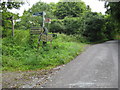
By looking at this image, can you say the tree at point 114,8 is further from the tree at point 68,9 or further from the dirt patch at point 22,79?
the tree at point 68,9

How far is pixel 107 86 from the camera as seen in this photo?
196 inches

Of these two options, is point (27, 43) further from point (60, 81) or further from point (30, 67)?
point (60, 81)

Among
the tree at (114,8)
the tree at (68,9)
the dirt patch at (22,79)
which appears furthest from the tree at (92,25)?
the dirt patch at (22,79)

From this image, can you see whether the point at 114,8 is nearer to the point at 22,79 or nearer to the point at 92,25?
the point at 92,25

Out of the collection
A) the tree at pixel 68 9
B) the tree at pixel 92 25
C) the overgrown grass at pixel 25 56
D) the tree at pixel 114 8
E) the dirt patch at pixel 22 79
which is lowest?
the dirt patch at pixel 22 79

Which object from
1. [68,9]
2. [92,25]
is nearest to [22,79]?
[92,25]

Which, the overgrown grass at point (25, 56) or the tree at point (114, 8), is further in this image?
the tree at point (114, 8)

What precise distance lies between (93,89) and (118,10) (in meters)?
16.1

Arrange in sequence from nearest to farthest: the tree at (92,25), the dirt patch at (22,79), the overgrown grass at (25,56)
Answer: the dirt patch at (22,79) → the overgrown grass at (25,56) → the tree at (92,25)

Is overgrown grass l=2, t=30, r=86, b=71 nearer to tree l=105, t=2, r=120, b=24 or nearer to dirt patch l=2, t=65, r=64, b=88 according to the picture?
dirt patch l=2, t=65, r=64, b=88

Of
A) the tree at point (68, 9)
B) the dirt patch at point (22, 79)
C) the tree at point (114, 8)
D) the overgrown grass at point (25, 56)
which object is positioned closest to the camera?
the dirt patch at point (22, 79)

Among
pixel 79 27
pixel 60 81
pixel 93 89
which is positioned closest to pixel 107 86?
pixel 93 89

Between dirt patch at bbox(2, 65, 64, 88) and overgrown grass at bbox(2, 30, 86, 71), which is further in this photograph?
overgrown grass at bbox(2, 30, 86, 71)

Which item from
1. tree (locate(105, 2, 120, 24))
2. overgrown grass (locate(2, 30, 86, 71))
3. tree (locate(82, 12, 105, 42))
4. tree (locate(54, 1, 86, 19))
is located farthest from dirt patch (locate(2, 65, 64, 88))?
tree (locate(54, 1, 86, 19))
